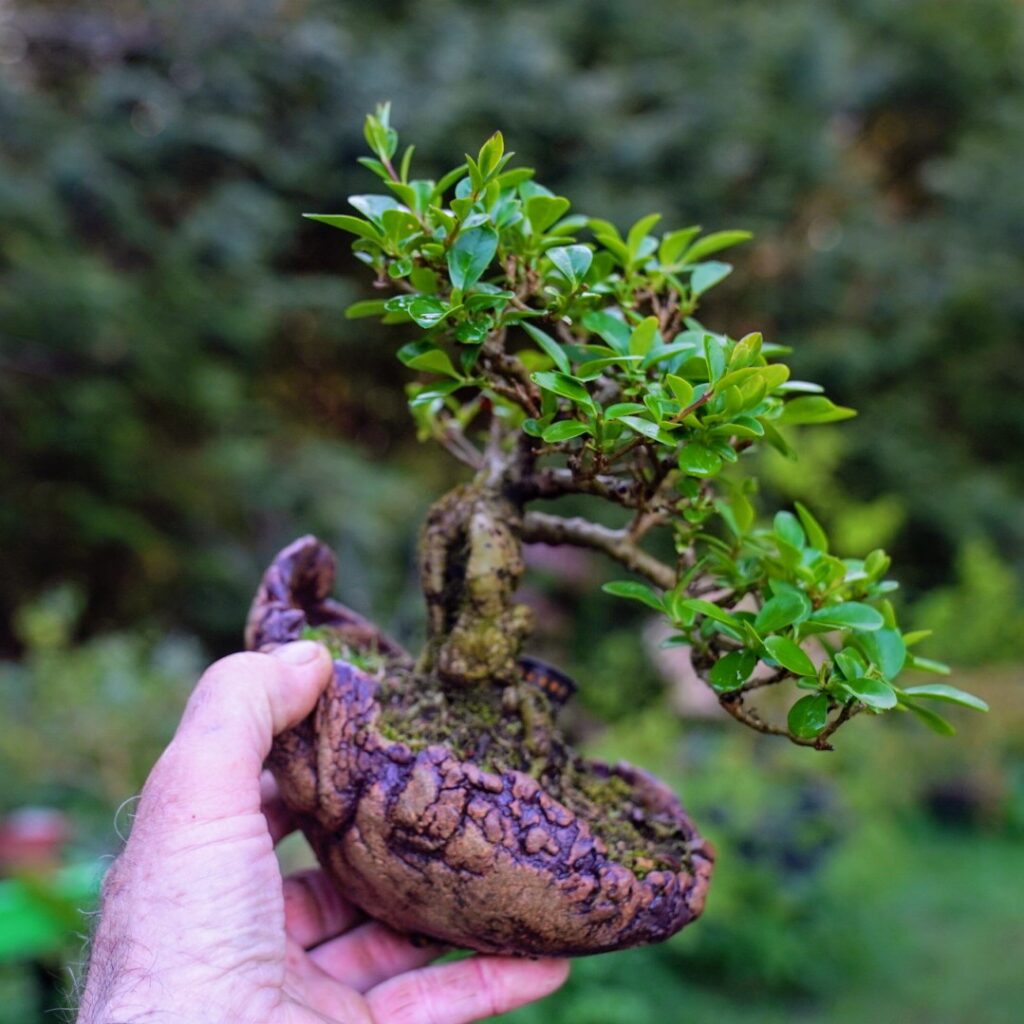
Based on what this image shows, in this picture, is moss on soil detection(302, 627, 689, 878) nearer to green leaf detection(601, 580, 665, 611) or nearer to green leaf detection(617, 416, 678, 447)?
green leaf detection(601, 580, 665, 611)

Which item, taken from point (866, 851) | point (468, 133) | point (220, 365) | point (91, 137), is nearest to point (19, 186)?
point (91, 137)

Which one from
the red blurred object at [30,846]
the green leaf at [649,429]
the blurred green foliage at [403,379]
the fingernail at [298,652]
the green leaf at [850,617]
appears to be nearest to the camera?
the green leaf at [649,429]

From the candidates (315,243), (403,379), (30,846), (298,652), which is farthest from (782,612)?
(315,243)

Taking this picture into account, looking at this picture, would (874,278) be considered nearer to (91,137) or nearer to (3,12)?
(91,137)

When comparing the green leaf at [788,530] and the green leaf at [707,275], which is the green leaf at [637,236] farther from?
the green leaf at [788,530]

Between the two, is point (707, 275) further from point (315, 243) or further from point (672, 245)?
point (315, 243)

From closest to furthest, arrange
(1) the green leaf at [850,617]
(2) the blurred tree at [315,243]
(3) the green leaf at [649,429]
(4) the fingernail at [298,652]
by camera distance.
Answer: (3) the green leaf at [649,429] < (1) the green leaf at [850,617] < (4) the fingernail at [298,652] < (2) the blurred tree at [315,243]

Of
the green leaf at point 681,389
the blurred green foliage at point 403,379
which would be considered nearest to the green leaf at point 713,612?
the green leaf at point 681,389
